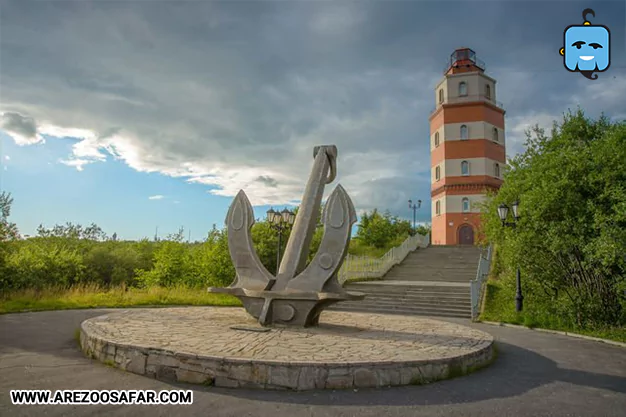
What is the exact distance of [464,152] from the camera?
3131cm

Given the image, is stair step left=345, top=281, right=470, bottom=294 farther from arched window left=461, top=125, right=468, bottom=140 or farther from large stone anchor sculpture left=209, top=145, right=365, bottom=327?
arched window left=461, top=125, right=468, bottom=140

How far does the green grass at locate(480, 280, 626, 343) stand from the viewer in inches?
370

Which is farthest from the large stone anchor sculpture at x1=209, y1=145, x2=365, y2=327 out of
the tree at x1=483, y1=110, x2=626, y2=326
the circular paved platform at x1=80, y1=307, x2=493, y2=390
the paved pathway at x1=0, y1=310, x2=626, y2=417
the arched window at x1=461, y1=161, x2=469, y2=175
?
the arched window at x1=461, y1=161, x2=469, y2=175

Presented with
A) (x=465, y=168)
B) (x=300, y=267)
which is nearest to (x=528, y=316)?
(x=300, y=267)

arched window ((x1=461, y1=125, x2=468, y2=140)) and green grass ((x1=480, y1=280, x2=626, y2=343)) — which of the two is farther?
arched window ((x1=461, y1=125, x2=468, y2=140))

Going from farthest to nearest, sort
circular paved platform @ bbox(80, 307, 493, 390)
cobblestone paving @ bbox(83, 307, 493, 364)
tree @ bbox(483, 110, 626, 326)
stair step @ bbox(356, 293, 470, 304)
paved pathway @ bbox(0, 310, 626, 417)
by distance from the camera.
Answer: stair step @ bbox(356, 293, 470, 304)
tree @ bbox(483, 110, 626, 326)
cobblestone paving @ bbox(83, 307, 493, 364)
circular paved platform @ bbox(80, 307, 493, 390)
paved pathway @ bbox(0, 310, 626, 417)

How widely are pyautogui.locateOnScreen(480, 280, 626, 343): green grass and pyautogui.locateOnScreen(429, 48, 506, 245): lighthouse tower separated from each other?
16265 mm

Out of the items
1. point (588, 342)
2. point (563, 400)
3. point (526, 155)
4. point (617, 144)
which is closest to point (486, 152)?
point (526, 155)

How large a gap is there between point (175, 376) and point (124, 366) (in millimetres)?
831

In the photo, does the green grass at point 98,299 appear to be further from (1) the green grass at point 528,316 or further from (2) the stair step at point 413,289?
(1) the green grass at point 528,316

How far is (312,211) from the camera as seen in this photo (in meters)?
8.85

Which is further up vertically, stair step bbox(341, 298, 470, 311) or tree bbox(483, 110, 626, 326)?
tree bbox(483, 110, 626, 326)

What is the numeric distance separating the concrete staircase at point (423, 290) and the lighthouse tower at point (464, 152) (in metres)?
6.79

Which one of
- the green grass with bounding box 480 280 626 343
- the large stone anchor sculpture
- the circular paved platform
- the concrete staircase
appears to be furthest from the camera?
the concrete staircase
